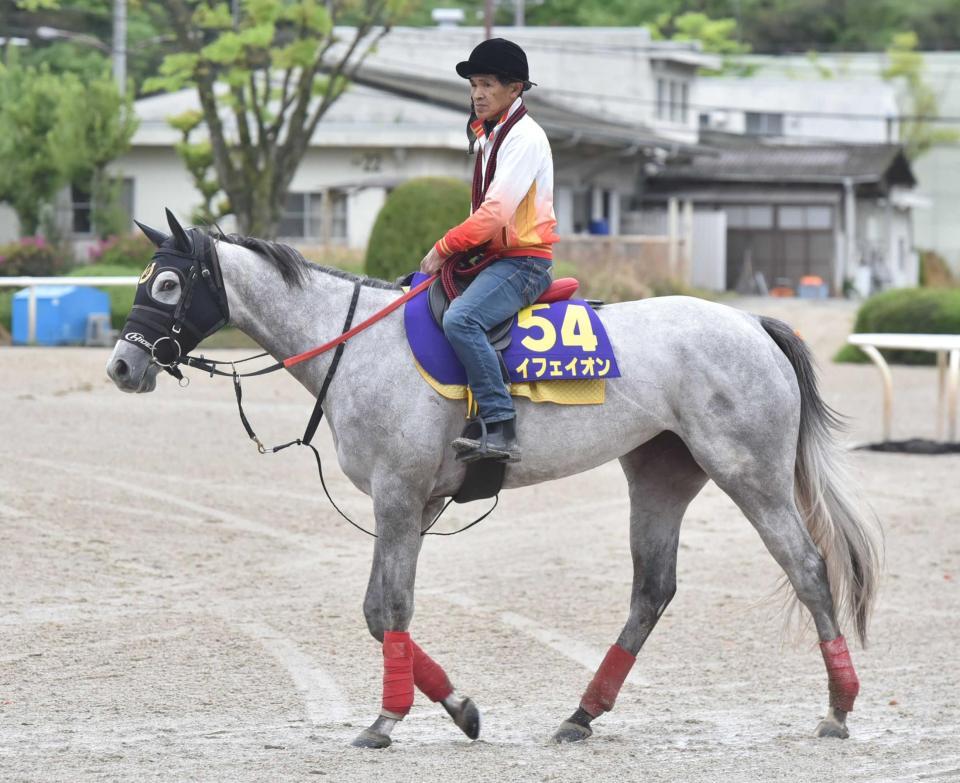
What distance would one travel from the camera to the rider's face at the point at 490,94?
6.11 m

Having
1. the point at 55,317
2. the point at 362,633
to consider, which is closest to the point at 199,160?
the point at 55,317

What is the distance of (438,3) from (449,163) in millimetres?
28190

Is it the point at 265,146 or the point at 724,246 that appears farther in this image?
the point at 724,246

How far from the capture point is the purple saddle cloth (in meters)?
6.07

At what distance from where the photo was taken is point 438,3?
2377 inches

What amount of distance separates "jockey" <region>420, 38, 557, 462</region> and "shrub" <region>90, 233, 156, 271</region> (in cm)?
2341

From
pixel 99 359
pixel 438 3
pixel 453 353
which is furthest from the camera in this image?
pixel 438 3

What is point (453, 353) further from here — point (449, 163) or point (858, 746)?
point (449, 163)

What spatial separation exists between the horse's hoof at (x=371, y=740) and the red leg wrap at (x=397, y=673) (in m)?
0.11

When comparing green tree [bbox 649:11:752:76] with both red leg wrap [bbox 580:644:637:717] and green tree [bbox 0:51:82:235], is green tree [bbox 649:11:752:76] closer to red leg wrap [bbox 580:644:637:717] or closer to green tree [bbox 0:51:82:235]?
green tree [bbox 0:51:82:235]

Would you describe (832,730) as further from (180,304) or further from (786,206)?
(786,206)

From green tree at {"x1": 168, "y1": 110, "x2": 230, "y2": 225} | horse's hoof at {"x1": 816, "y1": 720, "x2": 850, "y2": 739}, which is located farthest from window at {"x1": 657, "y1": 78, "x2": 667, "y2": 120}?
horse's hoof at {"x1": 816, "y1": 720, "x2": 850, "y2": 739}

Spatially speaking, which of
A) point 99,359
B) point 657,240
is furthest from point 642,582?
point 657,240

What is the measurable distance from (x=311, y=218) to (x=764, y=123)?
85.5ft
